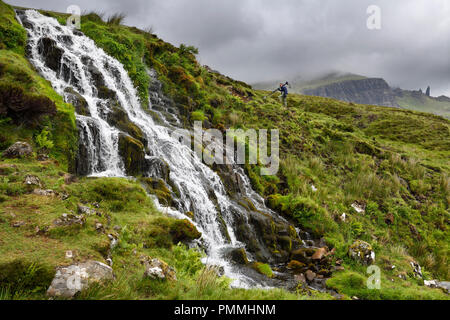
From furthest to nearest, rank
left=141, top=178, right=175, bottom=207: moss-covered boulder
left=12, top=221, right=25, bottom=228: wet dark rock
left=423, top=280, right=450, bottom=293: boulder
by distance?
left=141, top=178, right=175, bottom=207: moss-covered boulder
left=423, top=280, right=450, bottom=293: boulder
left=12, top=221, right=25, bottom=228: wet dark rock

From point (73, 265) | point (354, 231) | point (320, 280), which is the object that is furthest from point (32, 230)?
point (354, 231)

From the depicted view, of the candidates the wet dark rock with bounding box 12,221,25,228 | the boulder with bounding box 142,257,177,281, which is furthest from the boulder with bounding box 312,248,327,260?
the wet dark rock with bounding box 12,221,25,228

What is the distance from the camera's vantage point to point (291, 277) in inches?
350

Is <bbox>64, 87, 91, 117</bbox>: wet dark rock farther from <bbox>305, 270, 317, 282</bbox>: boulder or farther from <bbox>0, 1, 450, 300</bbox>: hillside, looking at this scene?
<bbox>305, 270, 317, 282</bbox>: boulder

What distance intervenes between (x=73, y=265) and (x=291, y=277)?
737cm

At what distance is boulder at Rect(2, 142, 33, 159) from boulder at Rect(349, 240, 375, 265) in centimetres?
1225

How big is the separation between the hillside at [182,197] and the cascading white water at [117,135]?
357mm

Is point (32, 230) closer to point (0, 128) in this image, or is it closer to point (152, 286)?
point (152, 286)

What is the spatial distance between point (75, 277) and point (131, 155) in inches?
292

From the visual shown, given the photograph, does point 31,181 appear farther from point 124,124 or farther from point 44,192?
point 124,124

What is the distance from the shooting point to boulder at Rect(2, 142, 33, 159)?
7.30 m

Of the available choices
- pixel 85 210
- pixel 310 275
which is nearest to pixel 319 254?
pixel 310 275

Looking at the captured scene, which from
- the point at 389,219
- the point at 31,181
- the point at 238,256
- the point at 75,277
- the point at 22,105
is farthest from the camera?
the point at 389,219

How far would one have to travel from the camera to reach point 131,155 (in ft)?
34.2
